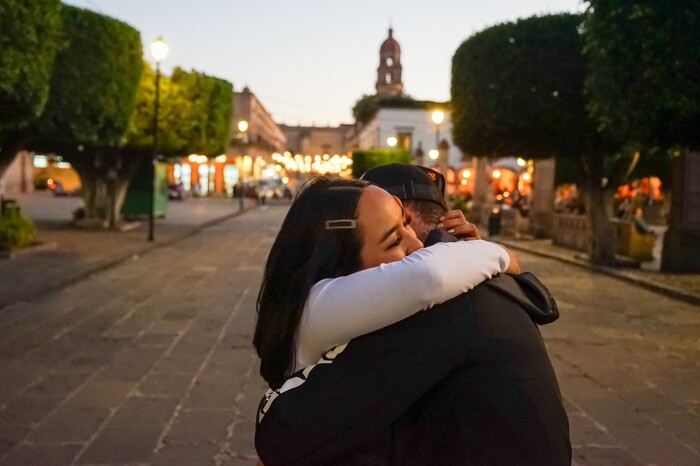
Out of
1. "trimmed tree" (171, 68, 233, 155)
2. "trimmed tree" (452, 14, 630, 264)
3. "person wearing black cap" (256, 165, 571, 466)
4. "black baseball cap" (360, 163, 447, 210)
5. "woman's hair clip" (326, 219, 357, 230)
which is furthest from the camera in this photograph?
"trimmed tree" (171, 68, 233, 155)

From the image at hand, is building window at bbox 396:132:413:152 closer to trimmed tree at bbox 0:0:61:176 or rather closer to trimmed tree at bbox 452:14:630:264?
trimmed tree at bbox 452:14:630:264

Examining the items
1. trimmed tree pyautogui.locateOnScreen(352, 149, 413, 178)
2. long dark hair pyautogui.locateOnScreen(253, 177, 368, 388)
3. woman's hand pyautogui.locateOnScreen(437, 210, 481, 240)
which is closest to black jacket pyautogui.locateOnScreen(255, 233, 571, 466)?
long dark hair pyautogui.locateOnScreen(253, 177, 368, 388)

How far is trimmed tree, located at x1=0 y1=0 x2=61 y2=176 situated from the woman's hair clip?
9831 millimetres

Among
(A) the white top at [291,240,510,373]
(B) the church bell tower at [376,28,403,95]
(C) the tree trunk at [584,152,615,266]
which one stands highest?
(B) the church bell tower at [376,28,403,95]

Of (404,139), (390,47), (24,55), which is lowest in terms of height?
(24,55)

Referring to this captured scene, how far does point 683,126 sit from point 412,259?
11.4 m

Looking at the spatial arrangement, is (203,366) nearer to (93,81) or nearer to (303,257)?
(303,257)

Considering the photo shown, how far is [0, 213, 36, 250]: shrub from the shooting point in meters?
16.5

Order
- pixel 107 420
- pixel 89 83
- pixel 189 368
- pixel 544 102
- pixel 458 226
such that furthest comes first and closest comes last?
pixel 89 83 < pixel 544 102 < pixel 189 368 < pixel 107 420 < pixel 458 226

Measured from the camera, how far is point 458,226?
2127 millimetres

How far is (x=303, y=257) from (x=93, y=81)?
1785 cm

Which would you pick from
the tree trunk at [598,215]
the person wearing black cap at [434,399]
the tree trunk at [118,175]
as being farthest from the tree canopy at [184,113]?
the person wearing black cap at [434,399]

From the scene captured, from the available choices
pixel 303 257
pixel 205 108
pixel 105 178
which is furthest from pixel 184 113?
pixel 303 257

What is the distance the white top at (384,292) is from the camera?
59.2 inches
